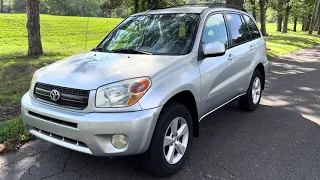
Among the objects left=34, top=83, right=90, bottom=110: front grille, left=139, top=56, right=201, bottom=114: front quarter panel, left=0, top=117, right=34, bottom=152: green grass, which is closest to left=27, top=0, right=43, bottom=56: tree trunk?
left=0, top=117, right=34, bottom=152: green grass

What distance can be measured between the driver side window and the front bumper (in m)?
1.53

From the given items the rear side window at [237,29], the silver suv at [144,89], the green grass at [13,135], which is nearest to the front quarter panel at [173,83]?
the silver suv at [144,89]

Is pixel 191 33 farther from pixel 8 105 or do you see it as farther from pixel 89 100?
pixel 8 105

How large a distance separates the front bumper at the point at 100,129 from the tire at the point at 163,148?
4.2 inches

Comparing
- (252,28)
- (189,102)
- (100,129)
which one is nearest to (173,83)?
(189,102)

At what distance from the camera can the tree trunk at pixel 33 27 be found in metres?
9.91

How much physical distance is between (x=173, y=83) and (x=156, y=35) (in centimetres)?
109

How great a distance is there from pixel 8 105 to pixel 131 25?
109 inches

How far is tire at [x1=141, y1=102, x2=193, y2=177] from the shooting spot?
10.2 ft

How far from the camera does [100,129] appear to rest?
2.86 m

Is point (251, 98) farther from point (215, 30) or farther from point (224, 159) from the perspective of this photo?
point (224, 159)

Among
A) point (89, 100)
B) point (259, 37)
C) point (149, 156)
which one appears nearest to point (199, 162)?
point (149, 156)

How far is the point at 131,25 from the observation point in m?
4.61

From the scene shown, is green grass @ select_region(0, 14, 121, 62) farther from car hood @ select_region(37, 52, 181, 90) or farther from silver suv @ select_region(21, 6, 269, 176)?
car hood @ select_region(37, 52, 181, 90)
